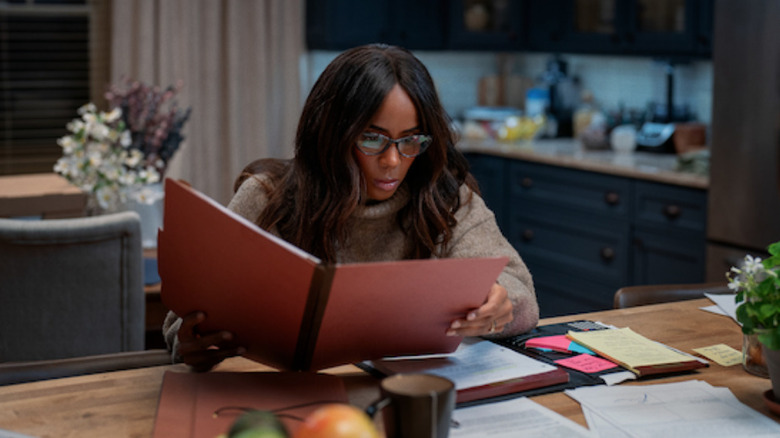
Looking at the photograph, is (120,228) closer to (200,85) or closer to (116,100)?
(116,100)

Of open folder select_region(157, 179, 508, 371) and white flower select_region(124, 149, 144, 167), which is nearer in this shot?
open folder select_region(157, 179, 508, 371)

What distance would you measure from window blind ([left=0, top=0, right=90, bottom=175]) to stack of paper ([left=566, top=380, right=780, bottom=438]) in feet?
11.9

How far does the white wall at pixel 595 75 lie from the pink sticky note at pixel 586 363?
321 cm

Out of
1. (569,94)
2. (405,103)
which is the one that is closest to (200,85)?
(569,94)

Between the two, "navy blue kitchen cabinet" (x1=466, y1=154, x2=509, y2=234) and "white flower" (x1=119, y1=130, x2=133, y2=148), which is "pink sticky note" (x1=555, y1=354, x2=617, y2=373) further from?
"navy blue kitchen cabinet" (x1=466, y1=154, x2=509, y2=234)

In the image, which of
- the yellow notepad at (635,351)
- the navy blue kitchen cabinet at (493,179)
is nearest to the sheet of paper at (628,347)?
the yellow notepad at (635,351)

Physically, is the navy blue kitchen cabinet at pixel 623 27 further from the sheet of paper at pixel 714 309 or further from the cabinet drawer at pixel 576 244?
the sheet of paper at pixel 714 309

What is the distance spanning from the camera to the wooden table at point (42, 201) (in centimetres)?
287

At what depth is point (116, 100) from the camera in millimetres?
3029

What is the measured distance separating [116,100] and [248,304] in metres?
1.86

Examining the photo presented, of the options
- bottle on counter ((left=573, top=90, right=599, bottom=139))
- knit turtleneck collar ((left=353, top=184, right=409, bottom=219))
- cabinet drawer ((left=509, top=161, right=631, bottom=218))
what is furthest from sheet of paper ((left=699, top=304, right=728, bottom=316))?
bottle on counter ((left=573, top=90, right=599, bottom=139))

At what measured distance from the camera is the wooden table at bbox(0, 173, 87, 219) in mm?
2867

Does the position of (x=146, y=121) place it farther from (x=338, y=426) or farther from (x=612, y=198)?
(x=338, y=426)

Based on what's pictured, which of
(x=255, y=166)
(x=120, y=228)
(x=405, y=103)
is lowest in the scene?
(x=120, y=228)
